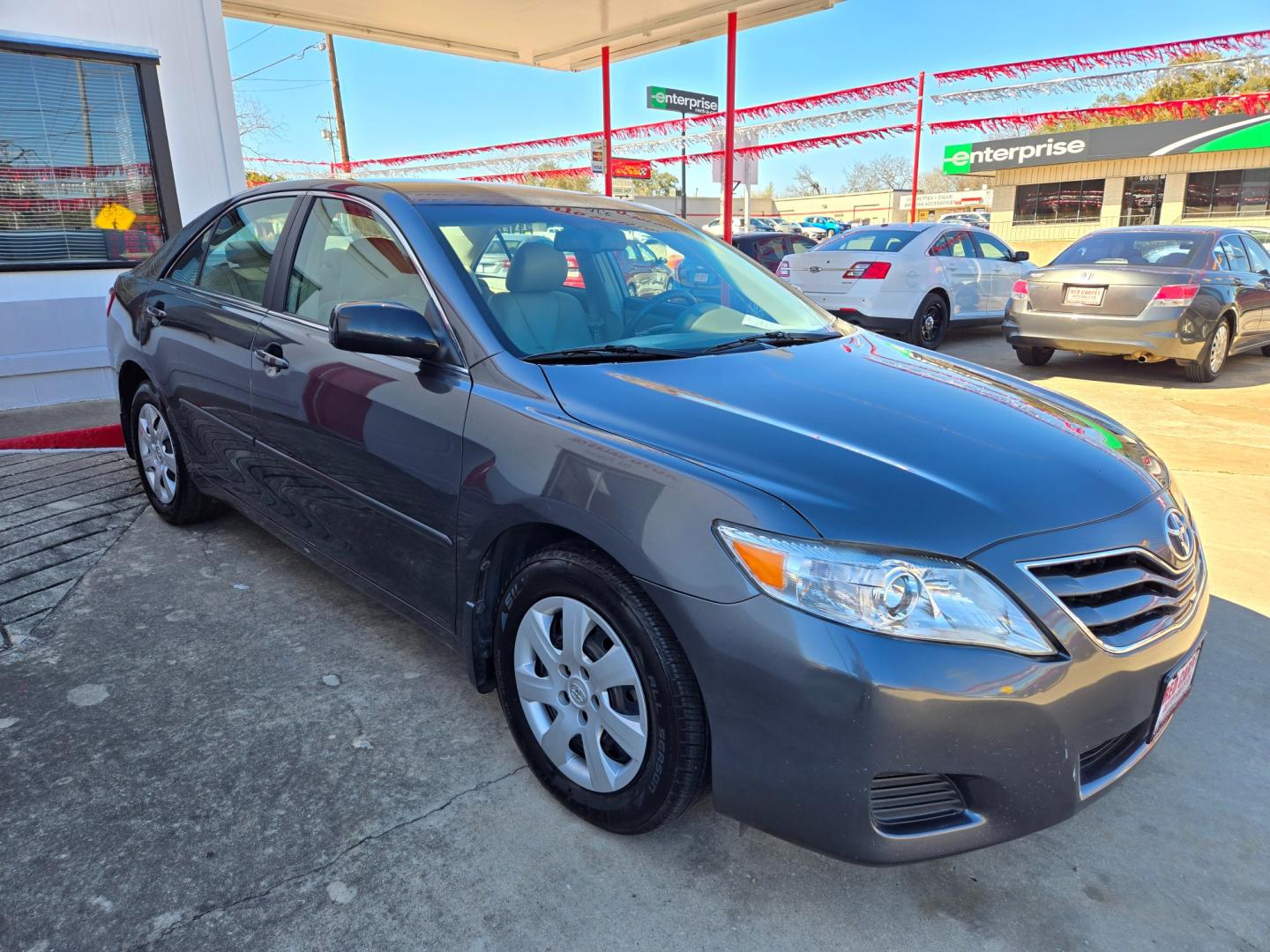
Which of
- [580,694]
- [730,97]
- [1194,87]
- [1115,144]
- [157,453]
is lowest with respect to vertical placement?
[580,694]

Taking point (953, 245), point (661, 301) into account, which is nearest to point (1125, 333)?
point (953, 245)

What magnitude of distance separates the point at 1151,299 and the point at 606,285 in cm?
698

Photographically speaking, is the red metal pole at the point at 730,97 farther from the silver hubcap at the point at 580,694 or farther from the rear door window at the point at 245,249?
the silver hubcap at the point at 580,694

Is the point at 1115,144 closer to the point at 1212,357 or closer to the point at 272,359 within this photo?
the point at 1212,357

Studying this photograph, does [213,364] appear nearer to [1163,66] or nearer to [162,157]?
[162,157]

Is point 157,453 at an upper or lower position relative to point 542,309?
lower

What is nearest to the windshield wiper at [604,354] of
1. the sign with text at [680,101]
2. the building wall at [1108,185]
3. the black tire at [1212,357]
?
the black tire at [1212,357]

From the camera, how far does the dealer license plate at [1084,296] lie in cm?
817

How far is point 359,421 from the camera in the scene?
2717 mm

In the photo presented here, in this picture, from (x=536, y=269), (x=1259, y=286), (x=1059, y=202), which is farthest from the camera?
(x=1059, y=202)

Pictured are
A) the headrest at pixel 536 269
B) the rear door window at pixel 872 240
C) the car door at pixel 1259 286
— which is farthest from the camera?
the rear door window at pixel 872 240

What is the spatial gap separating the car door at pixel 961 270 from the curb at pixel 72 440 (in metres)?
8.32

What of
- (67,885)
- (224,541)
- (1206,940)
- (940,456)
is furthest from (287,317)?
(1206,940)

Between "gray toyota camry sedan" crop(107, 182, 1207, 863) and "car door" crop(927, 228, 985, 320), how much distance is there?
7.77 m
